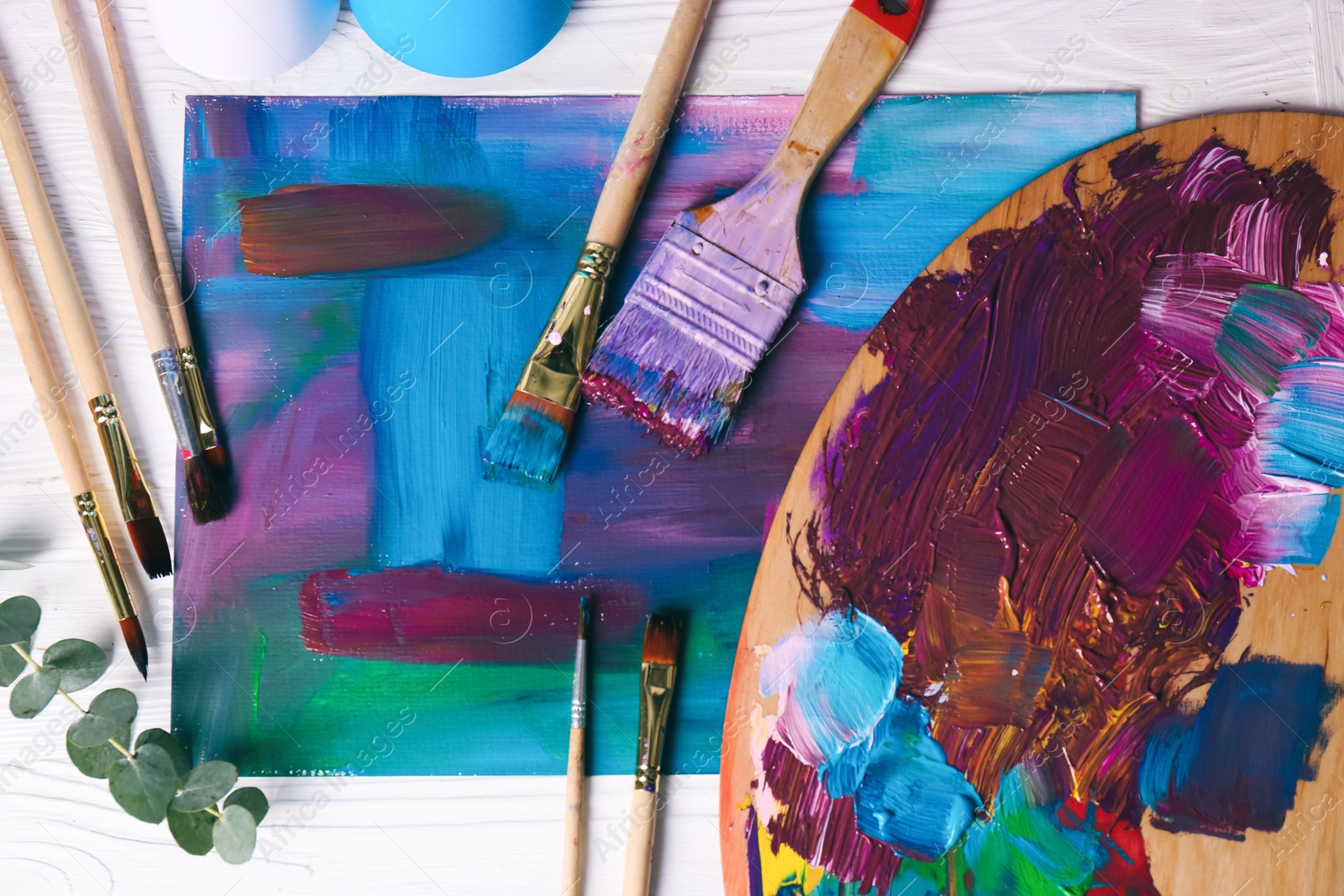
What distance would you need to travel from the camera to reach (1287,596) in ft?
2.90

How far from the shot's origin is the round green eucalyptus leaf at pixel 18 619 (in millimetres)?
864

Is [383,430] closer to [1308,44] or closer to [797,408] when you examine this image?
[797,408]

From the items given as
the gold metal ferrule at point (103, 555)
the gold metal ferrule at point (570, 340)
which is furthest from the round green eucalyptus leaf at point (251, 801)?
the gold metal ferrule at point (570, 340)

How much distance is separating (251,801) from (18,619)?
34 centimetres

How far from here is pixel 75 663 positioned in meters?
0.89

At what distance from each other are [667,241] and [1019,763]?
0.73m

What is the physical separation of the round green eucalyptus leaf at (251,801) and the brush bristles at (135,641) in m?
0.19

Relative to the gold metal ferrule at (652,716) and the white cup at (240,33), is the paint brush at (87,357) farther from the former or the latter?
A: the gold metal ferrule at (652,716)

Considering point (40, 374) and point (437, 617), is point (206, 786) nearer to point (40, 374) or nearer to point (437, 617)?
point (437, 617)

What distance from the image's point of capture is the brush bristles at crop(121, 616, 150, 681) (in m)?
0.88

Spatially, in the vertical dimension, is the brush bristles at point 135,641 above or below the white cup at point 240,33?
below

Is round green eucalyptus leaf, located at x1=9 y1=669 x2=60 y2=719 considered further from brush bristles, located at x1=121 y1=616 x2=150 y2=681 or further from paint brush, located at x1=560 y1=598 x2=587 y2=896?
paint brush, located at x1=560 y1=598 x2=587 y2=896

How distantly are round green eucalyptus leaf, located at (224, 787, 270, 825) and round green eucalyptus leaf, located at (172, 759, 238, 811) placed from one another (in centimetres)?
1

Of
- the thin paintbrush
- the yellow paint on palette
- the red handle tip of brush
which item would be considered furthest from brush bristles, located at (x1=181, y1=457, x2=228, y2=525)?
the red handle tip of brush
